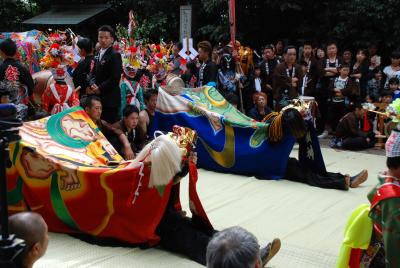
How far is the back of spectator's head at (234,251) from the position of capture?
158 cm

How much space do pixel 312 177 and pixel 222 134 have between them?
1016 mm

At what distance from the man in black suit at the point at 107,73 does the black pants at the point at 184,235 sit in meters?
2.26

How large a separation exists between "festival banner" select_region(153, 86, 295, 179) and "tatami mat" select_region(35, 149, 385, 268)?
5.4 inches

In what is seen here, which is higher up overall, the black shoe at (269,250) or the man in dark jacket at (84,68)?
the man in dark jacket at (84,68)

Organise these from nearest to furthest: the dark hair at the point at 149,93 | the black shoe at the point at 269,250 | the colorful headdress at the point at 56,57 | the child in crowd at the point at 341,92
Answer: the black shoe at the point at 269,250
the colorful headdress at the point at 56,57
the dark hair at the point at 149,93
the child in crowd at the point at 341,92

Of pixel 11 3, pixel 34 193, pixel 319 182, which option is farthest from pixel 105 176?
pixel 11 3

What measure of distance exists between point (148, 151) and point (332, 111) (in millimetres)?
4856

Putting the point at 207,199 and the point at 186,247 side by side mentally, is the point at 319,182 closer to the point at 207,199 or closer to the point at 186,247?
the point at 207,199

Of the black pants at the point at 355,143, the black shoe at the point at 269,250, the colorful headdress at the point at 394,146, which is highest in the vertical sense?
the colorful headdress at the point at 394,146

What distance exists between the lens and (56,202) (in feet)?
11.5

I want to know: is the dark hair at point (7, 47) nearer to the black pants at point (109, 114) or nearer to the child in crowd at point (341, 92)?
the black pants at point (109, 114)

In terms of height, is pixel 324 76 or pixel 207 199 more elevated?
pixel 324 76

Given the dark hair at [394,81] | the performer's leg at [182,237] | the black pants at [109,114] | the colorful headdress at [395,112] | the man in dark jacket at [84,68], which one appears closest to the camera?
the colorful headdress at [395,112]

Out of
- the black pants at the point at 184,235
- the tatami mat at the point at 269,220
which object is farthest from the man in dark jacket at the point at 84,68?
the black pants at the point at 184,235
